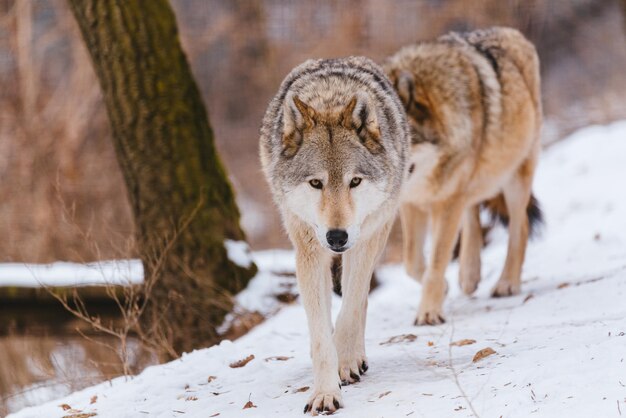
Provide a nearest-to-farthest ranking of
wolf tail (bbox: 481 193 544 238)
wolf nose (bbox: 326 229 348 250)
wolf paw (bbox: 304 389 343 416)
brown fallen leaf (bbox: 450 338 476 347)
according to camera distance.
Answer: wolf paw (bbox: 304 389 343 416)
wolf nose (bbox: 326 229 348 250)
brown fallen leaf (bbox: 450 338 476 347)
wolf tail (bbox: 481 193 544 238)

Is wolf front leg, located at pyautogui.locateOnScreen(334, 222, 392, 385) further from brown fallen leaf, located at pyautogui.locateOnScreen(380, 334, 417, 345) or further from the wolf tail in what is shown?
the wolf tail

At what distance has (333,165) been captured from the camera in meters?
3.66

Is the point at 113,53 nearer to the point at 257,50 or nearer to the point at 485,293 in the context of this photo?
the point at 485,293

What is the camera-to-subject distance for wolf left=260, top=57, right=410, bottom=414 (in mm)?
3561

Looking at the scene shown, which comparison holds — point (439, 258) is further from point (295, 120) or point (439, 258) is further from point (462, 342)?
point (295, 120)

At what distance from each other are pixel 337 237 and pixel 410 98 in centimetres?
247

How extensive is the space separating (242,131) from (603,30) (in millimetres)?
7466

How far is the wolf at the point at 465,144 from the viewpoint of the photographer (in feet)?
18.9

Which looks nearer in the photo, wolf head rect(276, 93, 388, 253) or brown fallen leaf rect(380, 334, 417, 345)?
wolf head rect(276, 93, 388, 253)

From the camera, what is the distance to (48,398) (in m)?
5.54

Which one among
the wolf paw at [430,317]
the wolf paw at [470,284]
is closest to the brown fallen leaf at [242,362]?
the wolf paw at [430,317]

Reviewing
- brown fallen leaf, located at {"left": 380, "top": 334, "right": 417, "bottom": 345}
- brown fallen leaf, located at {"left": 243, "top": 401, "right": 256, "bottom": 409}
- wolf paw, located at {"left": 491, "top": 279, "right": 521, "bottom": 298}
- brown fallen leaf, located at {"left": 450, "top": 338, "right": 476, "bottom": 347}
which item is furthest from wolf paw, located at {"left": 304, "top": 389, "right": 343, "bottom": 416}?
wolf paw, located at {"left": 491, "top": 279, "right": 521, "bottom": 298}

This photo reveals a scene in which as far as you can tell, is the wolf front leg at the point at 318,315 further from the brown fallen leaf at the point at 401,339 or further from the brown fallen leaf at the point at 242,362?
the brown fallen leaf at the point at 401,339

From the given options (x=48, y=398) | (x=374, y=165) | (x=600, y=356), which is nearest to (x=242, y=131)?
(x=48, y=398)
